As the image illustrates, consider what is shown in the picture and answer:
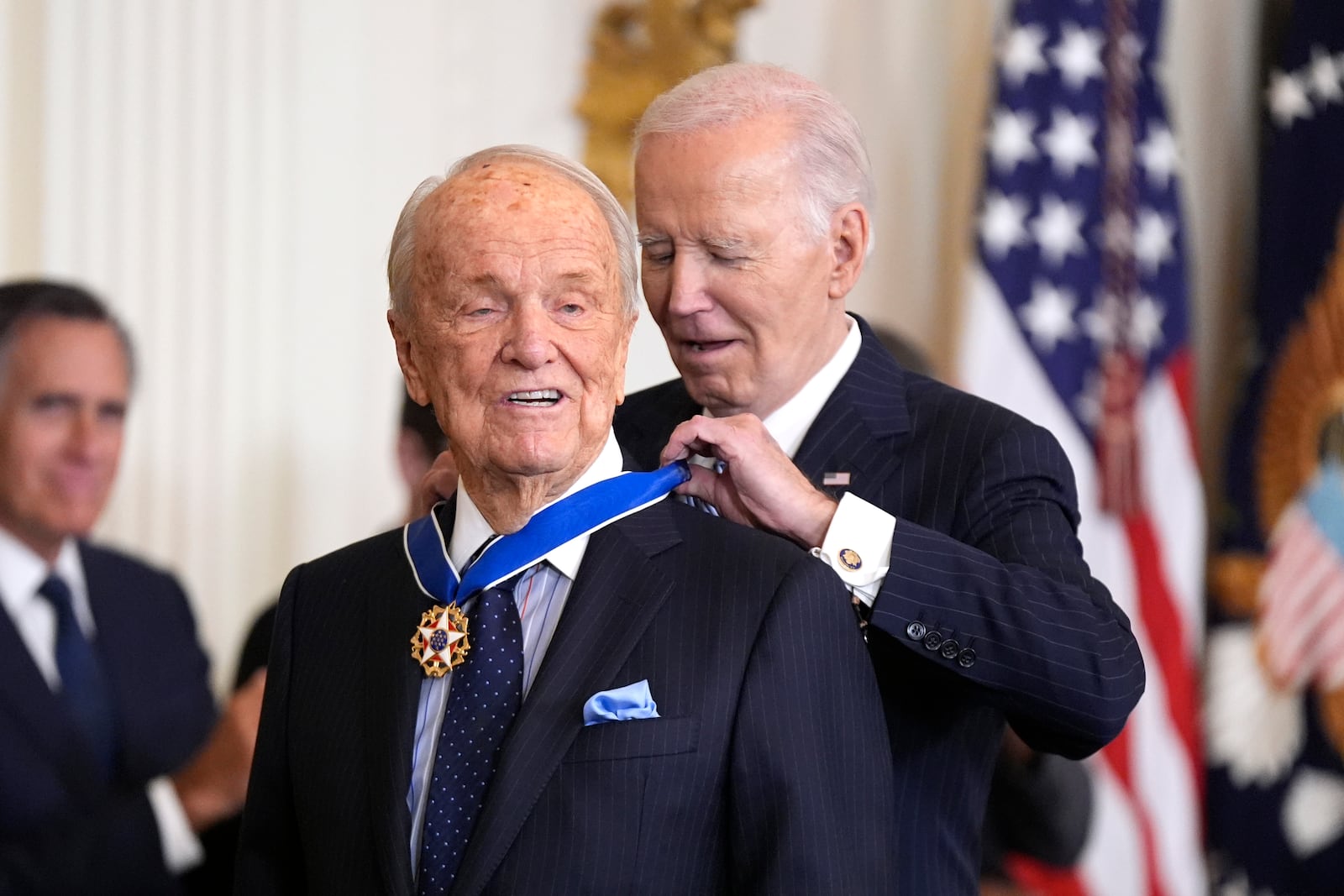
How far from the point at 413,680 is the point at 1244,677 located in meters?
3.57

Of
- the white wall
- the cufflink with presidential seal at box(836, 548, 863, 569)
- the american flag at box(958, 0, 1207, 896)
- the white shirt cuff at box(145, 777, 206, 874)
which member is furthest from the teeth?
the white wall

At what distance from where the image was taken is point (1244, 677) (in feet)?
15.8

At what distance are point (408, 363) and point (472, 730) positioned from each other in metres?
0.43

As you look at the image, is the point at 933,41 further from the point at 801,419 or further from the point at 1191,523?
the point at 801,419

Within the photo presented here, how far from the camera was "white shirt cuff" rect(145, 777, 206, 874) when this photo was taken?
328 cm

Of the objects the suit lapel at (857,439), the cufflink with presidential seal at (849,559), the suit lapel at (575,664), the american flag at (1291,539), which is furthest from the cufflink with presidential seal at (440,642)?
the american flag at (1291,539)

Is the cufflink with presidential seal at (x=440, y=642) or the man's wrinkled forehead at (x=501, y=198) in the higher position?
the man's wrinkled forehead at (x=501, y=198)

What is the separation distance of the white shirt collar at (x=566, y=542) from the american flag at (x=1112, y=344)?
325 cm

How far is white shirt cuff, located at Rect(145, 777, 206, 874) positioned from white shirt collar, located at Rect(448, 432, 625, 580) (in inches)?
64.2

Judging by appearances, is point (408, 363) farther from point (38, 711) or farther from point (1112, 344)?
point (1112, 344)

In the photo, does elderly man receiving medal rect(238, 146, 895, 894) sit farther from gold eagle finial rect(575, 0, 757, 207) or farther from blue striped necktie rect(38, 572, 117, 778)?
gold eagle finial rect(575, 0, 757, 207)

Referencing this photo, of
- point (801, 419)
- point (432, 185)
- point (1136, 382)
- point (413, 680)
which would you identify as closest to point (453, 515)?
point (413, 680)

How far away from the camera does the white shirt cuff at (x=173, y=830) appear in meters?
3.28

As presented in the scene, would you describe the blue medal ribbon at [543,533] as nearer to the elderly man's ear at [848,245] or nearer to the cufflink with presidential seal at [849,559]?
the cufflink with presidential seal at [849,559]
